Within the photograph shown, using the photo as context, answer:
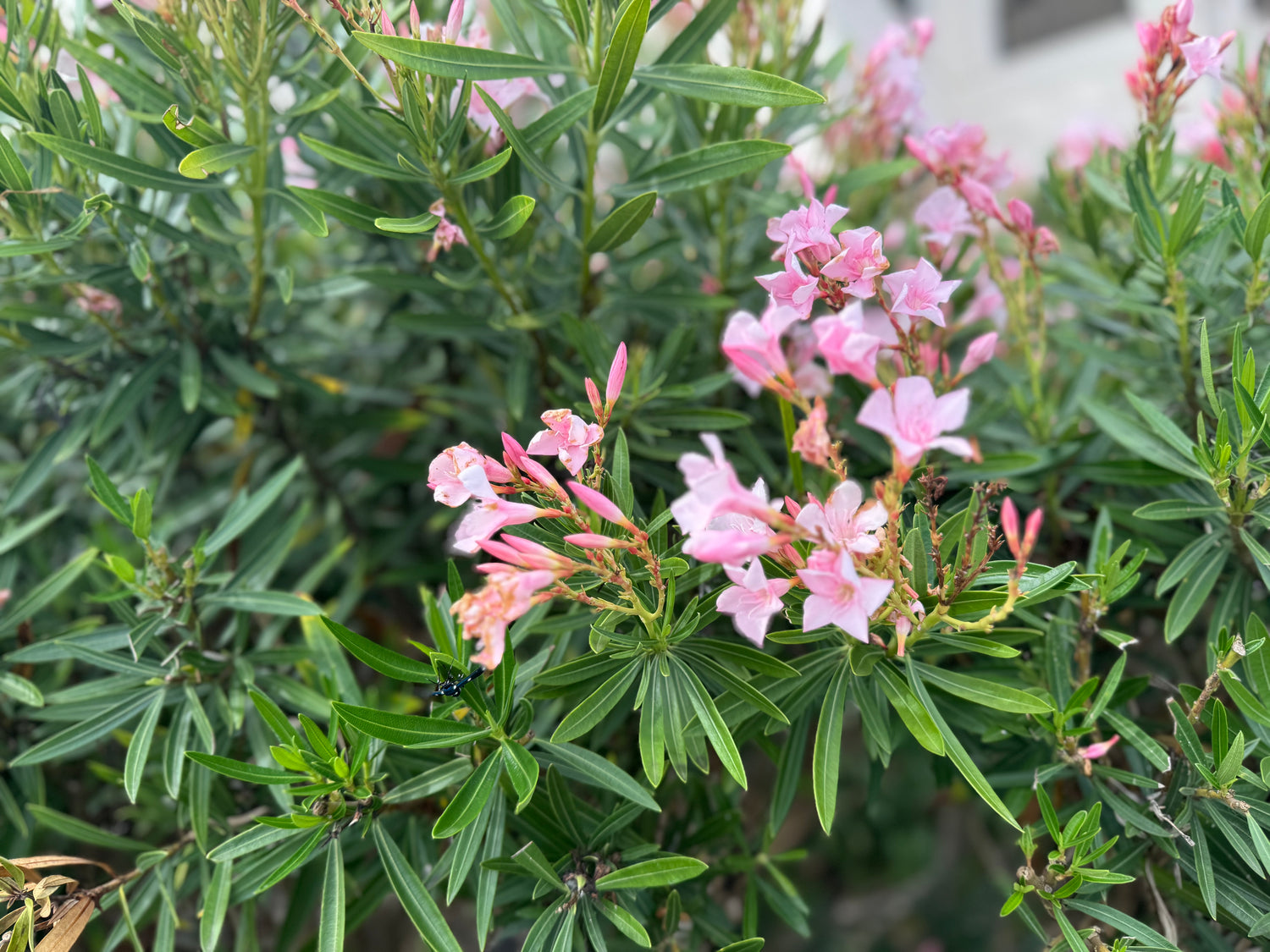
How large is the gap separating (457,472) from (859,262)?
356 mm

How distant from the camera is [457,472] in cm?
63

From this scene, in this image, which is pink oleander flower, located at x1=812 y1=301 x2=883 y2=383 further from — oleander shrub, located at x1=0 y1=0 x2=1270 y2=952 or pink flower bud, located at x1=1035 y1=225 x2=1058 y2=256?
pink flower bud, located at x1=1035 y1=225 x2=1058 y2=256

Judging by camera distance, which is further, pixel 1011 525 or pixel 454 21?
pixel 454 21

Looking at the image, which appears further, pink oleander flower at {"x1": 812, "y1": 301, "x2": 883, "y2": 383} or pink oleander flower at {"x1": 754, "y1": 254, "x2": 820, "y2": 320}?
pink oleander flower at {"x1": 754, "y1": 254, "x2": 820, "y2": 320}

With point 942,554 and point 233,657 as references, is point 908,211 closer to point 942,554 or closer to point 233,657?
point 942,554

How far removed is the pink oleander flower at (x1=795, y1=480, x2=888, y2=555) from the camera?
57cm

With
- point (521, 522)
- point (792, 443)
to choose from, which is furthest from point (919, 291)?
point (521, 522)

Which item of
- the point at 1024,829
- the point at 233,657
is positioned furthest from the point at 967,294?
the point at 233,657

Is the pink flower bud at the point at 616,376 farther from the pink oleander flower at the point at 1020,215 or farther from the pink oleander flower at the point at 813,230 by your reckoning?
the pink oleander flower at the point at 1020,215

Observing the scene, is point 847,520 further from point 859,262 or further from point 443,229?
point 443,229

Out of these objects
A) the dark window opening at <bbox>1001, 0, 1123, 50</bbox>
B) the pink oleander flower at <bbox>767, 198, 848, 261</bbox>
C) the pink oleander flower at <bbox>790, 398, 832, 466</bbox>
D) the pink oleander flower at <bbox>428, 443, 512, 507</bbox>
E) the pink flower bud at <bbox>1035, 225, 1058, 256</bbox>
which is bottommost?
the pink oleander flower at <bbox>428, 443, 512, 507</bbox>

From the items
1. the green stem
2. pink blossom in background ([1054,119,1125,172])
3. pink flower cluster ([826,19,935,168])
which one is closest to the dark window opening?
pink blossom in background ([1054,119,1125,172])

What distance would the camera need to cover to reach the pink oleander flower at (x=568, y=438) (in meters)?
0.63

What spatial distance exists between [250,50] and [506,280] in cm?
34
